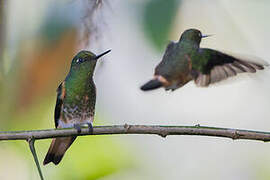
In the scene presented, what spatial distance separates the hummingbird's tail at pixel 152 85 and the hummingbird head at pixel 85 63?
18 cm

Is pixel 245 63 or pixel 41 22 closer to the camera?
pixel 245 63

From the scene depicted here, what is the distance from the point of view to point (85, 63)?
717mm

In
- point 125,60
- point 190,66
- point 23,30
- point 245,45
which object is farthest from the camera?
point 23,30

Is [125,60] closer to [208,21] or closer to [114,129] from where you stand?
[208,21]

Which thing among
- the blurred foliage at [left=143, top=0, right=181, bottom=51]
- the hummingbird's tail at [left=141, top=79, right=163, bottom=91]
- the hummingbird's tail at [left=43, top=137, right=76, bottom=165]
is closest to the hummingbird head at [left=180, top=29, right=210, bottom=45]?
the hummingbird's tail at [left=141, top=79, right=163, bottom=91]

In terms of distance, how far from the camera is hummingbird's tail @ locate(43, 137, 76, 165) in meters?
0.82

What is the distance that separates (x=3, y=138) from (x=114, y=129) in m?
0.19

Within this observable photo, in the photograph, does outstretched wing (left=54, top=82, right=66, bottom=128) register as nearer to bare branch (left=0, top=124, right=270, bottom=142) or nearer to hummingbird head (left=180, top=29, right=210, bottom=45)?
bare branch (left=0, top=124, right=270, bottom=142)

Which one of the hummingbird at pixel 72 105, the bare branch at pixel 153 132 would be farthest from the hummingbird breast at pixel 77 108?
the bare branch at pixel 153 132

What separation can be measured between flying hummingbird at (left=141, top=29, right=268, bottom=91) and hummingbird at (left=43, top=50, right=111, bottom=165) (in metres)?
0.21

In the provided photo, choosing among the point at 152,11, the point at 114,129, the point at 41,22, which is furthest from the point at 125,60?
the point at 114,129

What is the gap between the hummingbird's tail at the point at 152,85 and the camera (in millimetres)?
484

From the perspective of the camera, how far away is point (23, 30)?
1137mm

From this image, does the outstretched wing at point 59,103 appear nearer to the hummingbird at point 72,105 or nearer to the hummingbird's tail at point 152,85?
the hummingbird at point 72,105
